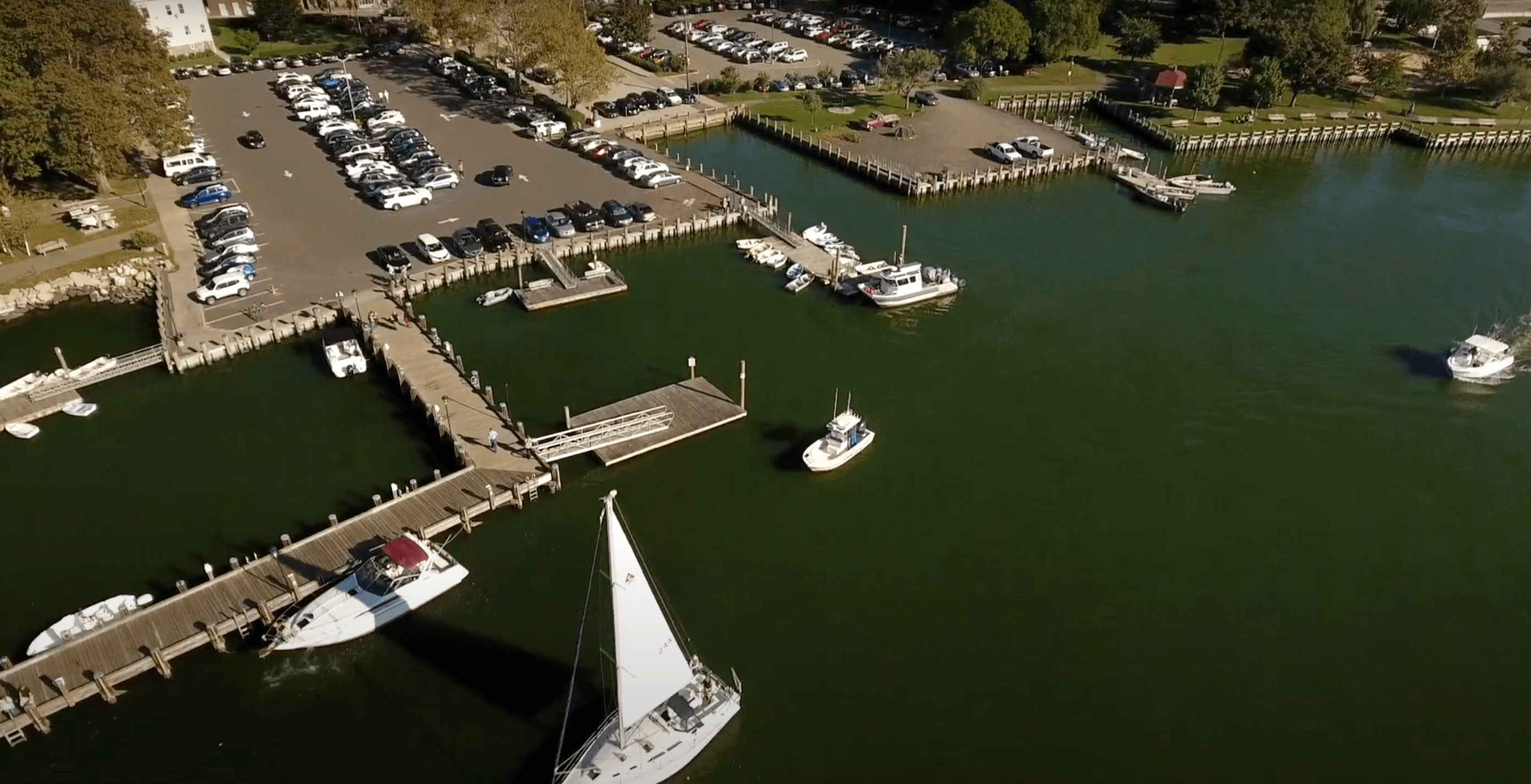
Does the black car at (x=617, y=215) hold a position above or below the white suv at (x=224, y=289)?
above

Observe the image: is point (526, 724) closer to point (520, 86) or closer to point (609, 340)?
point (609, 340)

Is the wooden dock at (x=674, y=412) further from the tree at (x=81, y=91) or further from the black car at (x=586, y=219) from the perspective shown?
the tree at (x=81, y=91)

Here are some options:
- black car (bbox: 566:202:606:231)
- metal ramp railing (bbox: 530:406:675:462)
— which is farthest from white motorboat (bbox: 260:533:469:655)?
black car (bbox: 566:202:606:231)

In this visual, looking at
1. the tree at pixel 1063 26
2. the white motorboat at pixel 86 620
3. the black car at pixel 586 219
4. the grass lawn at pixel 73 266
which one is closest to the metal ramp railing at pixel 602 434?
the white motorboat at pixel 86 620

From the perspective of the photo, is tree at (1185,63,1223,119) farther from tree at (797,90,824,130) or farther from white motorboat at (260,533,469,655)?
white motorboat at (260,533,469,655)

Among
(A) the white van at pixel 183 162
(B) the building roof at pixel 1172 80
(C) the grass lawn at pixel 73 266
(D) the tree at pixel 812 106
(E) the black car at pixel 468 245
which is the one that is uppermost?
(B) the building roof at pixel 1172 80

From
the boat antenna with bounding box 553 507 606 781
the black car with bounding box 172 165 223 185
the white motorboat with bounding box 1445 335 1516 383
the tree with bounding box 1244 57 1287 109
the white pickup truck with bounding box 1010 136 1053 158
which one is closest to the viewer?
the boat antenna with bounding box 553 507 606 781
